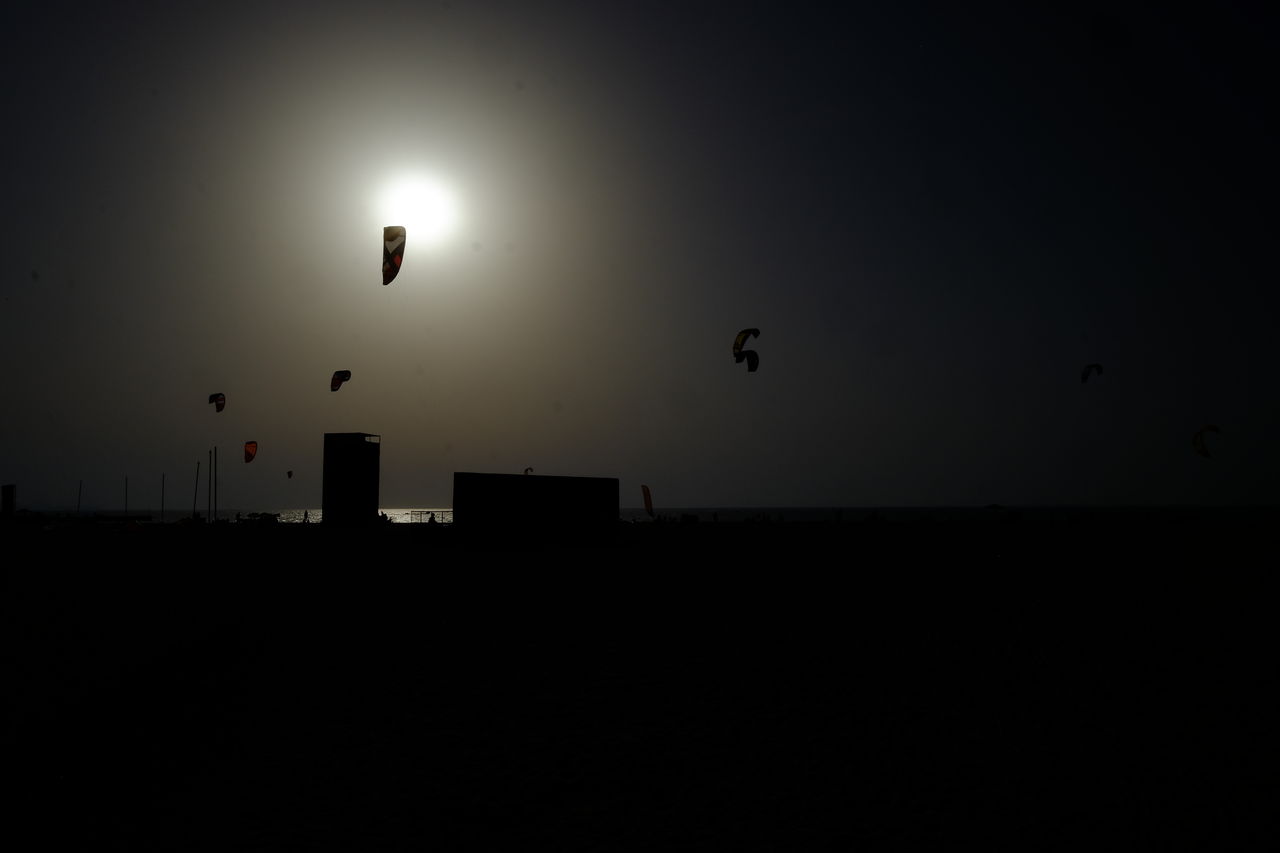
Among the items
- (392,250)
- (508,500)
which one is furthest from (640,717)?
(508,500)

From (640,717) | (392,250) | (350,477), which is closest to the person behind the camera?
(640,717)

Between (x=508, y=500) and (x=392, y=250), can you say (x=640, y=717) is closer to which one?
(x=392, y=250)

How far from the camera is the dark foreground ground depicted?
5359 mm

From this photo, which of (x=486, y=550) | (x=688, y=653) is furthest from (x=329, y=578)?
(x=688, y=653)

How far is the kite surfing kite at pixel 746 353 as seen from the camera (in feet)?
102

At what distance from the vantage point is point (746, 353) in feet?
104

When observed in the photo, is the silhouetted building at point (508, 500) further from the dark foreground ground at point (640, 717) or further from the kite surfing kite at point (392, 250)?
the dark foreground ground at point (640, 717)

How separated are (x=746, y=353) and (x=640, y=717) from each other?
25.0m

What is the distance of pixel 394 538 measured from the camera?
32125 millimetres

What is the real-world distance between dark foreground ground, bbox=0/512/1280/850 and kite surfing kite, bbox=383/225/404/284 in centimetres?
840

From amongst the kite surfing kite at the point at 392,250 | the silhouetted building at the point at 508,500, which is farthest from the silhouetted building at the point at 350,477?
the kite surfing kite at the point at 392,250

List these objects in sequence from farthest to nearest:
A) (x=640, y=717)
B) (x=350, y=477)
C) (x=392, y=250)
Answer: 1. (x=350, y=477)
2. (x=392, y=250)
3. (x=640, y=717)

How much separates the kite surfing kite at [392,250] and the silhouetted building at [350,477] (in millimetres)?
12143

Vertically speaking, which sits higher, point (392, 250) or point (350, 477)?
point (392, 250)
